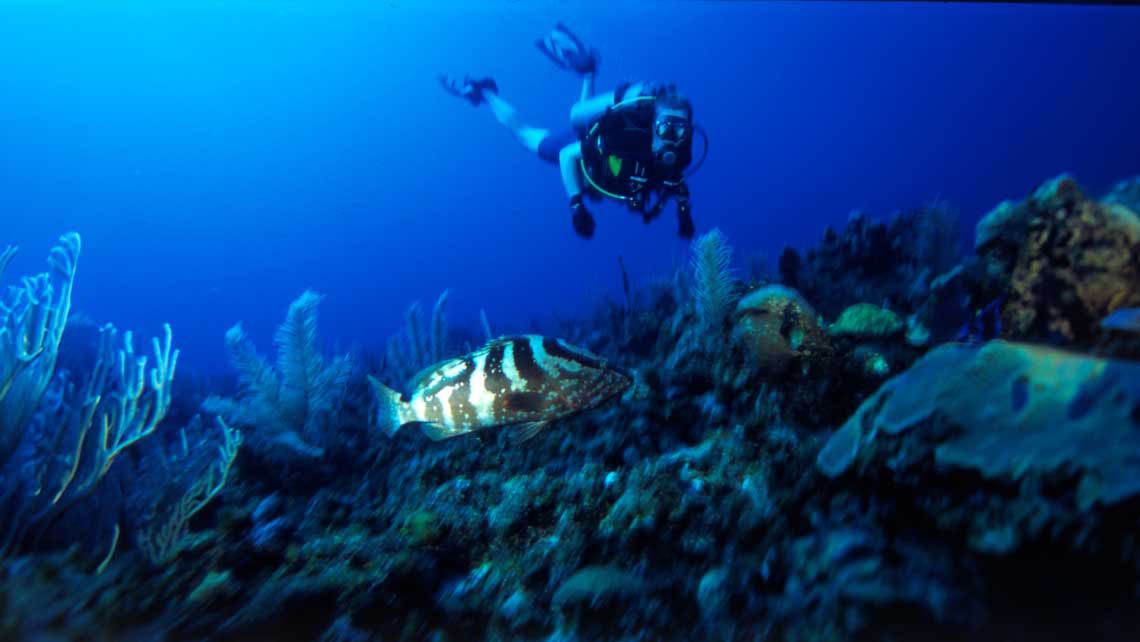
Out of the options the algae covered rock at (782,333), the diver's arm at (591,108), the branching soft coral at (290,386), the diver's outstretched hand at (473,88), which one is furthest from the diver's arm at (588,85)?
the algae covered rock at (782,333)

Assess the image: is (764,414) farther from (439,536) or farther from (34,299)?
(34,299)

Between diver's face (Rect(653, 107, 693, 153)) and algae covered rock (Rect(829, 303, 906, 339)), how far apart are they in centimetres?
385

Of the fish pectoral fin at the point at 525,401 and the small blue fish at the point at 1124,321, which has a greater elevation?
the fish pectoral fin at the point at 525,401

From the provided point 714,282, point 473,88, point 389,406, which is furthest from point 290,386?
point 473,88

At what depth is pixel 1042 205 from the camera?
8.74 ft

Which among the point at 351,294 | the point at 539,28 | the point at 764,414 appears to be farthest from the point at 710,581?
the point at 539,28

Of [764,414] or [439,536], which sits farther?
[764,414]

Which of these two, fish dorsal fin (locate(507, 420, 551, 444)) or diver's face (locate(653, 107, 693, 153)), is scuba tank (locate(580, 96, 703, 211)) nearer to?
diver's face (locate(653, 107, 693, 153))

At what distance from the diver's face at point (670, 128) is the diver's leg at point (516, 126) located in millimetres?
5187

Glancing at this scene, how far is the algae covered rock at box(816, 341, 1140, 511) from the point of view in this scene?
1.50 metres

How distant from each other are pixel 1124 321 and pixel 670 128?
16.9 ft

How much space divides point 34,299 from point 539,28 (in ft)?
287

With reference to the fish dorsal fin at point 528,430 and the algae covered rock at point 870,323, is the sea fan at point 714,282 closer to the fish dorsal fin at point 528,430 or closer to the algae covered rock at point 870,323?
the algae covered rock at point 870,323

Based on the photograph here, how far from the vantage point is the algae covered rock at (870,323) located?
3.29 metres
